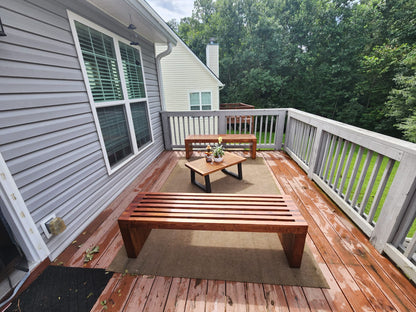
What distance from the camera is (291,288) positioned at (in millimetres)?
1375

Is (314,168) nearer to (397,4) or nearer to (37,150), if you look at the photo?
(37,150)

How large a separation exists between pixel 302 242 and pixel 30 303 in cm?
217

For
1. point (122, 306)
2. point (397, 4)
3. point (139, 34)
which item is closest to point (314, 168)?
point (122, 306)

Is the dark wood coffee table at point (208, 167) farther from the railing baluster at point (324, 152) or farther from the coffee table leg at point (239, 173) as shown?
the railing baluster at point (324, 152)

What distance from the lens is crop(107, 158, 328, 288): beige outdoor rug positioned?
1464 mm

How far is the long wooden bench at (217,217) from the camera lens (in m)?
1.43

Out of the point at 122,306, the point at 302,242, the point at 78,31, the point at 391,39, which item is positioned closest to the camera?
the point at 122,306

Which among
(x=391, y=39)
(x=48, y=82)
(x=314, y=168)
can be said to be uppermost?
(x=391, y=39)

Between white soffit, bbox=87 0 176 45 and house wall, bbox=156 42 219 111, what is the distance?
5.13 m

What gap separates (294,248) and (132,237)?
56.3 inches

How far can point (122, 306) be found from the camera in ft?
4.23

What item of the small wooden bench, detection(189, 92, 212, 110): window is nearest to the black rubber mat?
the small wooden bench

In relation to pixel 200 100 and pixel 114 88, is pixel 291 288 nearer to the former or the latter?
pixel 114 88

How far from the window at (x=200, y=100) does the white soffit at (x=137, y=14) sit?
5249 mm
